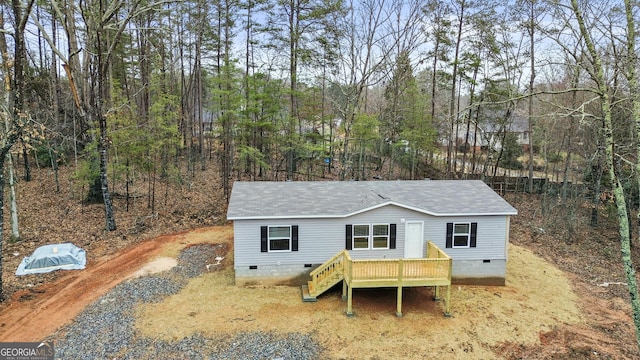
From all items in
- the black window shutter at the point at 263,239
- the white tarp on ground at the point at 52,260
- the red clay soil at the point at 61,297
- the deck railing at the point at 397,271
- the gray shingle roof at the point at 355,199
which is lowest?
the red clay soil at the point at 61,297

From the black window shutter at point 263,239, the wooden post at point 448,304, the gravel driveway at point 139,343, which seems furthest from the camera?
the black window shutter at point 263,239

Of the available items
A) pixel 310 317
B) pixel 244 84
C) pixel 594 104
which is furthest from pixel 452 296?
pixel 244 84

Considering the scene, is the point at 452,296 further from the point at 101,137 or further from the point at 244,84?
the point at 244,84

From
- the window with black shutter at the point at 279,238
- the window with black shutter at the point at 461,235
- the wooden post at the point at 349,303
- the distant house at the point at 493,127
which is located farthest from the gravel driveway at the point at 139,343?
the distant house at the point at 493,127

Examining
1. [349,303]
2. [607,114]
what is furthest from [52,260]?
[607,114]

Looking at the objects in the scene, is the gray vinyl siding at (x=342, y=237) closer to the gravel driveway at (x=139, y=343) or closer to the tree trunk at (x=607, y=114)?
the gravel driveway at (x=139, y=343)

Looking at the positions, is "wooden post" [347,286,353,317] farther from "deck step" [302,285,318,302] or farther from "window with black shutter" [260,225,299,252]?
"window with black shutter" [260,225,299,252]
